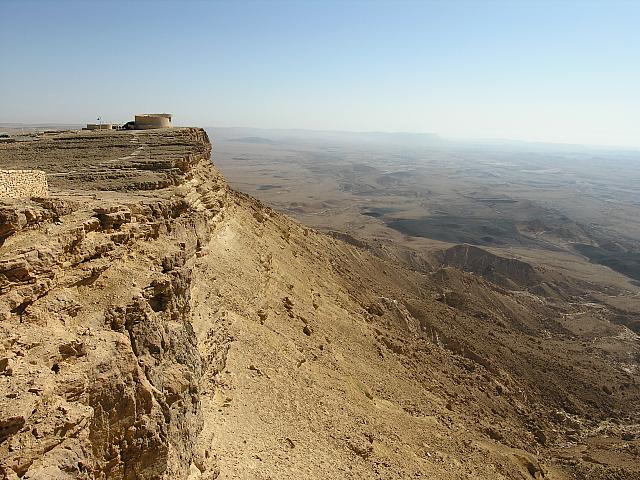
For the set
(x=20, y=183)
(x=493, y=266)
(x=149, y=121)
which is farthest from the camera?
(x=493, y=266)

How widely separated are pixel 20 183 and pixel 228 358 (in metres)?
6.33

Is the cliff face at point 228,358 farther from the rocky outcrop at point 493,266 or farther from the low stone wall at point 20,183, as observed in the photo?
the rocky outcrop at point 493,266

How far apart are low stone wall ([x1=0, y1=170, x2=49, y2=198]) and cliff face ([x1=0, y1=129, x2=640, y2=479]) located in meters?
0.56

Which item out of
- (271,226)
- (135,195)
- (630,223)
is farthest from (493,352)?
(630,223)

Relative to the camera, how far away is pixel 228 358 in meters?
11.5

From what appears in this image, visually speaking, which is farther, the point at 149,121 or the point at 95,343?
the point at 149,121

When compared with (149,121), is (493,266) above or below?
below

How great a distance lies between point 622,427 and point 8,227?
25085 mm

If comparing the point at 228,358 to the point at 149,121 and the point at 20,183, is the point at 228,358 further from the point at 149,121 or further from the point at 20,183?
the point at 149,121

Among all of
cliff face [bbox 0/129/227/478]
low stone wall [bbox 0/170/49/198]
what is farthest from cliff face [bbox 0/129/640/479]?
low stone wall [bbox 0/170/49/198]

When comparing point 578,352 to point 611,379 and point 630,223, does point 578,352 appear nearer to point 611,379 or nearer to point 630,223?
point 611,379

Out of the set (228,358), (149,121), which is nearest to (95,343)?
(228,358)

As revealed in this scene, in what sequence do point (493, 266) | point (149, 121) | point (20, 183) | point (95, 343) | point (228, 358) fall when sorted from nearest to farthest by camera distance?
1. point (95, 343)
2. point (20, 183)
3. point (228, 358)
4. point (149, 121)
5. point (493, 266)

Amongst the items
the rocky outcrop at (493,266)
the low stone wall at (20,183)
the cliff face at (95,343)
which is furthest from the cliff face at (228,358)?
the rocky outcrop at (493,266)
